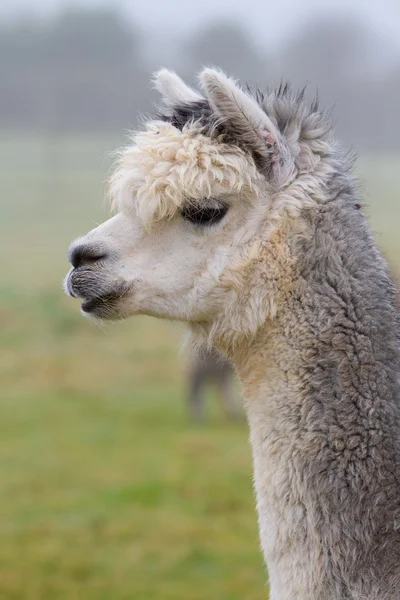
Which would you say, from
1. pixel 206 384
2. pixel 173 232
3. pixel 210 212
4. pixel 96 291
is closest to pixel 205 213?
pixel 210 212

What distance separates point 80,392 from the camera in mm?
16406

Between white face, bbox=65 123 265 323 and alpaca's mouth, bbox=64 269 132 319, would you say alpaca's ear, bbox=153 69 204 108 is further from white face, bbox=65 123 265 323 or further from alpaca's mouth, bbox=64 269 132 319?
alpaca's mouth, bbox=64 269 132 319

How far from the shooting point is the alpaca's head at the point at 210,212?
3.19 metres

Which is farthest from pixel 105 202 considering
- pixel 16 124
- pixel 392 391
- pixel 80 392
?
pixel 16 124

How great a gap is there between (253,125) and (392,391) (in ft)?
3.02

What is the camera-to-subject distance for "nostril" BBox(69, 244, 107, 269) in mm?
3305

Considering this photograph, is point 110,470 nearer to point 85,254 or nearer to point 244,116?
point 85,254

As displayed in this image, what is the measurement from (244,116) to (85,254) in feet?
2.23

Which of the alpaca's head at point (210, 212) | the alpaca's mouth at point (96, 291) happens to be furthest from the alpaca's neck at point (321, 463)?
the alpaca's mouth at point (96, 291)

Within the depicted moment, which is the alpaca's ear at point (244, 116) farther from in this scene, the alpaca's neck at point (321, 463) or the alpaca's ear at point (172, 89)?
the alpaca's neck at point (321, 463)

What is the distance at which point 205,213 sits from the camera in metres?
3.26

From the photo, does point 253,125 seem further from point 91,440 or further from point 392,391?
point 91,440

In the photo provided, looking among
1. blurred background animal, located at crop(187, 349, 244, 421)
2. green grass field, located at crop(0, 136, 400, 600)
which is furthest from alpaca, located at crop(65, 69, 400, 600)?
blurred background animal, located at crop(187, 349, 244, 421)

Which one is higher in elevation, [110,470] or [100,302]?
[100,302]
